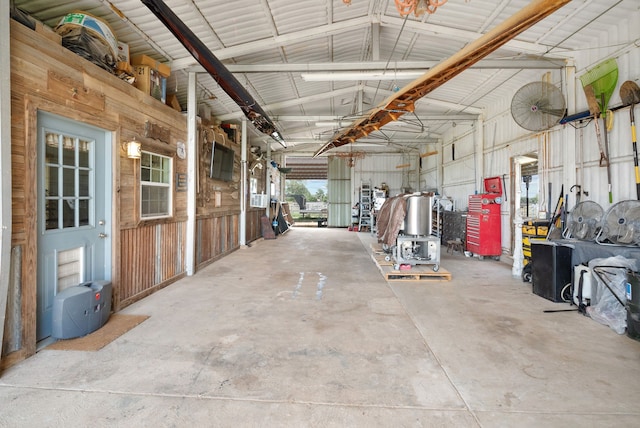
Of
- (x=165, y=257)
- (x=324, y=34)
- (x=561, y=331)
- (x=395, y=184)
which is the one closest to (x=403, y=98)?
(x=324, y=34)

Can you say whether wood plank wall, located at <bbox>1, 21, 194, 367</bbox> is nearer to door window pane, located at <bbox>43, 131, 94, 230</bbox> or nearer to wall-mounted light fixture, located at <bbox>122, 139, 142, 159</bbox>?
wall-mounted light fixture, located at <bbox>122, 139, 142, 159</bbox>

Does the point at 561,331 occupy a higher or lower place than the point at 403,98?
lower

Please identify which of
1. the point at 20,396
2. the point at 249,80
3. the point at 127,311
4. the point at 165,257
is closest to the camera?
the point at 20,396

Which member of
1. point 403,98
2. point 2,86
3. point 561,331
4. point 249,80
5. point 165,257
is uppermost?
point 249,80

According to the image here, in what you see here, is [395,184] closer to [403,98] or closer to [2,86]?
[403,98]

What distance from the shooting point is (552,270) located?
4.09 m

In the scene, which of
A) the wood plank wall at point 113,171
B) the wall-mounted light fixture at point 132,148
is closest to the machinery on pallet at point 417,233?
the wood plank wall at point 113,171

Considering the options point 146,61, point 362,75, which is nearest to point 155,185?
point 146,61

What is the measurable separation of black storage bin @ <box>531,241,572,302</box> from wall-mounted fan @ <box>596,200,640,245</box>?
439mm

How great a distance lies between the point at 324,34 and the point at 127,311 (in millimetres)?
5289

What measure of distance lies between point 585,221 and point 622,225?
604 mm

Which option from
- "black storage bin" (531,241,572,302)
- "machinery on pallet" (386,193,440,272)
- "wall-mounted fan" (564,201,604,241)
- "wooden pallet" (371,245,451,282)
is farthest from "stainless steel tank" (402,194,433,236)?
"wall-mounted fan" (564,201,604,241)

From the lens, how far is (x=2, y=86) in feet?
7.15

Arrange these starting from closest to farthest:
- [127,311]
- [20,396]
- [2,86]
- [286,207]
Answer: [20,396]
[2,86]
[127,311]
[286,207]
